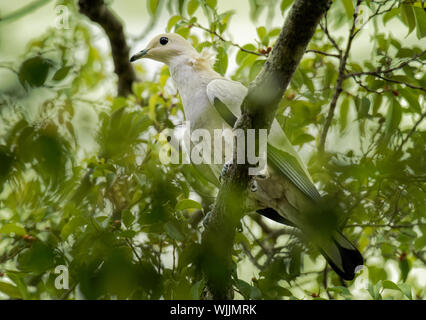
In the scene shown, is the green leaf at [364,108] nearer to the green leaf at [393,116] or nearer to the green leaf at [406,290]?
the green leaf at [393,116]

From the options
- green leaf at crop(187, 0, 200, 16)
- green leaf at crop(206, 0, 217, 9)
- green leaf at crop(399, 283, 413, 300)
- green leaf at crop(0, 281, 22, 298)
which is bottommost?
green leaf at crop(0, 281, 22, 298)

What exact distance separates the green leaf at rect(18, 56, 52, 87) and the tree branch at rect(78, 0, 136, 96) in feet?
11.9

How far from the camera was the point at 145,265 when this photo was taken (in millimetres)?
976

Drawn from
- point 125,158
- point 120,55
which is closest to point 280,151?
point 125,158

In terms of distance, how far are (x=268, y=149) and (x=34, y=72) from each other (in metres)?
2.20

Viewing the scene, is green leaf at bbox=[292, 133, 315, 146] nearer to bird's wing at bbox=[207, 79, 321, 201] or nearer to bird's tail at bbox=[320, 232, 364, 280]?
bird's wing at bbox=[207, 79, 321, 201]

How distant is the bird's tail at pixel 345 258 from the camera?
2918 millimetres

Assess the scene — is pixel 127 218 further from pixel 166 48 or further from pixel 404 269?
pixel 404 269

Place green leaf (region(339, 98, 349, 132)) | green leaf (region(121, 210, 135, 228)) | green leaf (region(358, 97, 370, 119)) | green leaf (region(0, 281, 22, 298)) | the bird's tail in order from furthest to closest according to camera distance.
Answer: green leaf (region(339, 98, 349, 132)) → the bird's tail → green leaf (region(358, 97, 370, 119)) → green leaf (region(0, 281, 22, 298)) → green leaf (region(121, 210, 135, 228))

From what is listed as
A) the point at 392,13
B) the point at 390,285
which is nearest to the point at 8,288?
the point at 390,285

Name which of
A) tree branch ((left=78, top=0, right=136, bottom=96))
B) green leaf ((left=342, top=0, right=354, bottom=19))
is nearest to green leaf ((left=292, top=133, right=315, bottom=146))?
green leaf ((left=342, top=0, right=354, bottom=19))

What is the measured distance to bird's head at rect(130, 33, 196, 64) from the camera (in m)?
3.70

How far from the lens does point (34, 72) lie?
0.85 m

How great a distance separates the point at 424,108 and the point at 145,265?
3280 mm
